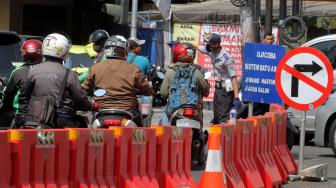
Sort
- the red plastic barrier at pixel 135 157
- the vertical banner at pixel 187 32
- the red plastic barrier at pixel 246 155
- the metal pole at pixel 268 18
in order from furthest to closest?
the vertical banner at pixel 187 32, the metal pole at pixel 268 18, the red plastic barrier at pixel 246 155, the red plastic barrier at pixel 135 157

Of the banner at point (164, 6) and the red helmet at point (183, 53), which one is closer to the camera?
the red helmet at point (183, 53)

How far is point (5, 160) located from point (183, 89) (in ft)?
18.3

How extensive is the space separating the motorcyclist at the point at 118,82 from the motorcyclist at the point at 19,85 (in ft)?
2.29

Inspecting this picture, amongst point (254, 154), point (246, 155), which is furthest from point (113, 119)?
point (254, 154)

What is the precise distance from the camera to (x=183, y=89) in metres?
12.2

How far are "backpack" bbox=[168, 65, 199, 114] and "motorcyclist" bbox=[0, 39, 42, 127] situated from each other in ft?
8.10

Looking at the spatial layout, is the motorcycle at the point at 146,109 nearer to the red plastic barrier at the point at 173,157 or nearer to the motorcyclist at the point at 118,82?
the motorcyclist at the point at 118,82

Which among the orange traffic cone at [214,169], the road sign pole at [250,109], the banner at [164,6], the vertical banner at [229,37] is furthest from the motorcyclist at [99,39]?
the vertical banner at [229,37]

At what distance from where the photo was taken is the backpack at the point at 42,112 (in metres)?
8.87

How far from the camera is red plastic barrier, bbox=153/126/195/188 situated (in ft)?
29.7

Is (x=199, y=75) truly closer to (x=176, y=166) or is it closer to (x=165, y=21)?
(x=176, y=166)

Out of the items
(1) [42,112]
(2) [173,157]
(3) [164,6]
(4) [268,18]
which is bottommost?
(2) [173,157]

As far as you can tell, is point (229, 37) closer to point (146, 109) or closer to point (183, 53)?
point (146, 109)

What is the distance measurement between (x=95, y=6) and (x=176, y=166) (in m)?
18.9
